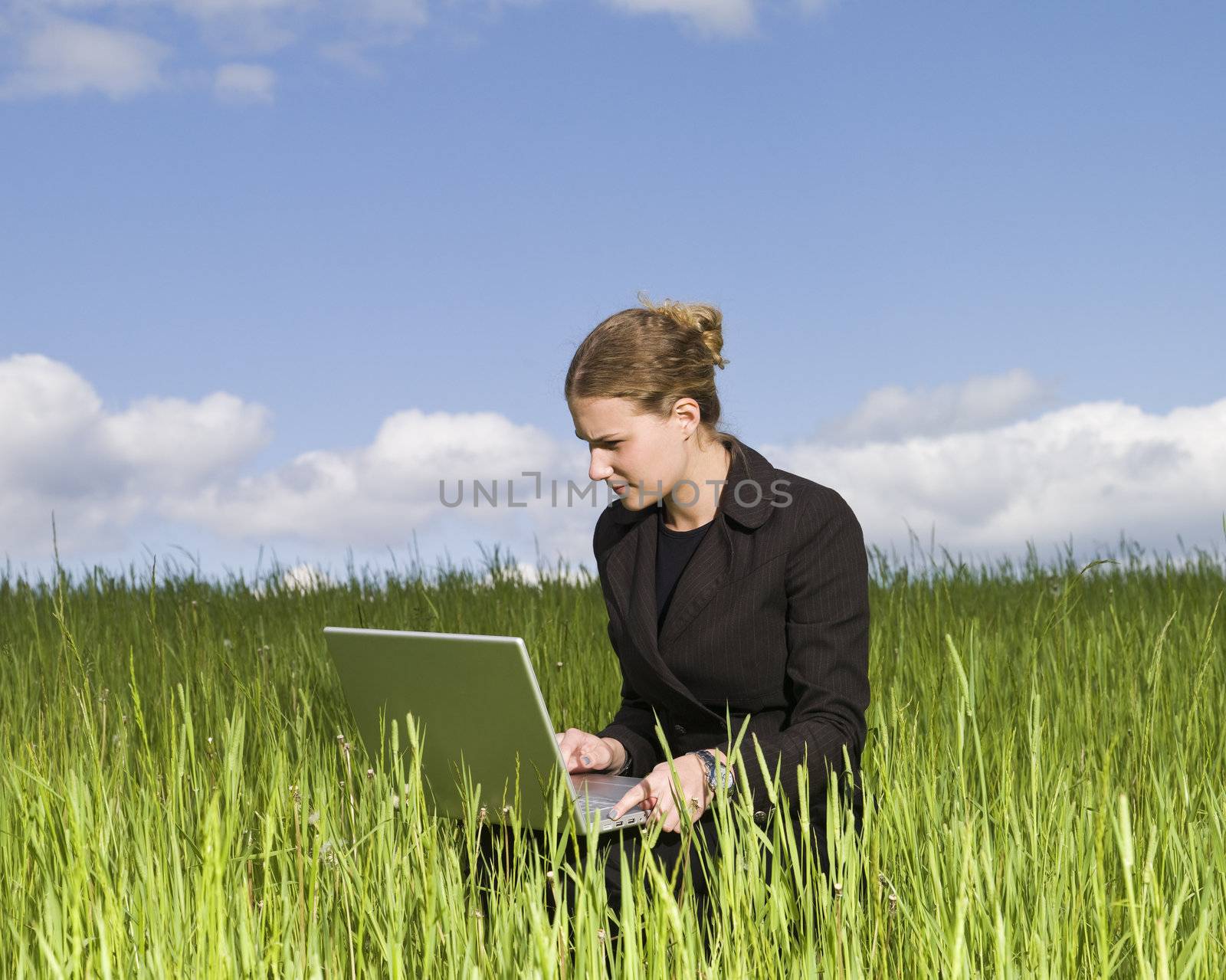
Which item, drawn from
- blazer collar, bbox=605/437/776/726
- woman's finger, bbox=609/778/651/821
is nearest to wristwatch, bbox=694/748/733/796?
woman's finger, bbox=609/778/651/821

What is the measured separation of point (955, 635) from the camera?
4992 millimetres

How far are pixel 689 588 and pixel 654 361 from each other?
57 cm

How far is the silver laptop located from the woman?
0.29m

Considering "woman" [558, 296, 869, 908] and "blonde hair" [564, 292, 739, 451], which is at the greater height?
"blonde hair" [564, 292, 739, 451]

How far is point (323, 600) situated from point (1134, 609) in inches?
200

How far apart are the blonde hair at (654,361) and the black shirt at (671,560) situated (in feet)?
0.88

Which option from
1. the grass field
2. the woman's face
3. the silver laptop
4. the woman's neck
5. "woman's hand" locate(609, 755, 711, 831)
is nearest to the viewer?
the grass field

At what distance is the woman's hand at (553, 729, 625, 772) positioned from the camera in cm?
270

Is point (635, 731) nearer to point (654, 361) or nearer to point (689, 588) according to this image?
point (689, 588)

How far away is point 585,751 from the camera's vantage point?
2705 millimetres

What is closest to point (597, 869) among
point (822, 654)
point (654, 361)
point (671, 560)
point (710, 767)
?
point (710, 767)

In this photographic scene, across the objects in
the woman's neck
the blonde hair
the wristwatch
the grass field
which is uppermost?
the blonde hair

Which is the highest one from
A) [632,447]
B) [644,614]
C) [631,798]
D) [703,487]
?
[632,447]

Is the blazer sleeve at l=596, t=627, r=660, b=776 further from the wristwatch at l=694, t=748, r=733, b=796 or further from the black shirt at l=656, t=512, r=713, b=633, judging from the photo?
the wristwatch at l=694, t=748, r=733, b=796
